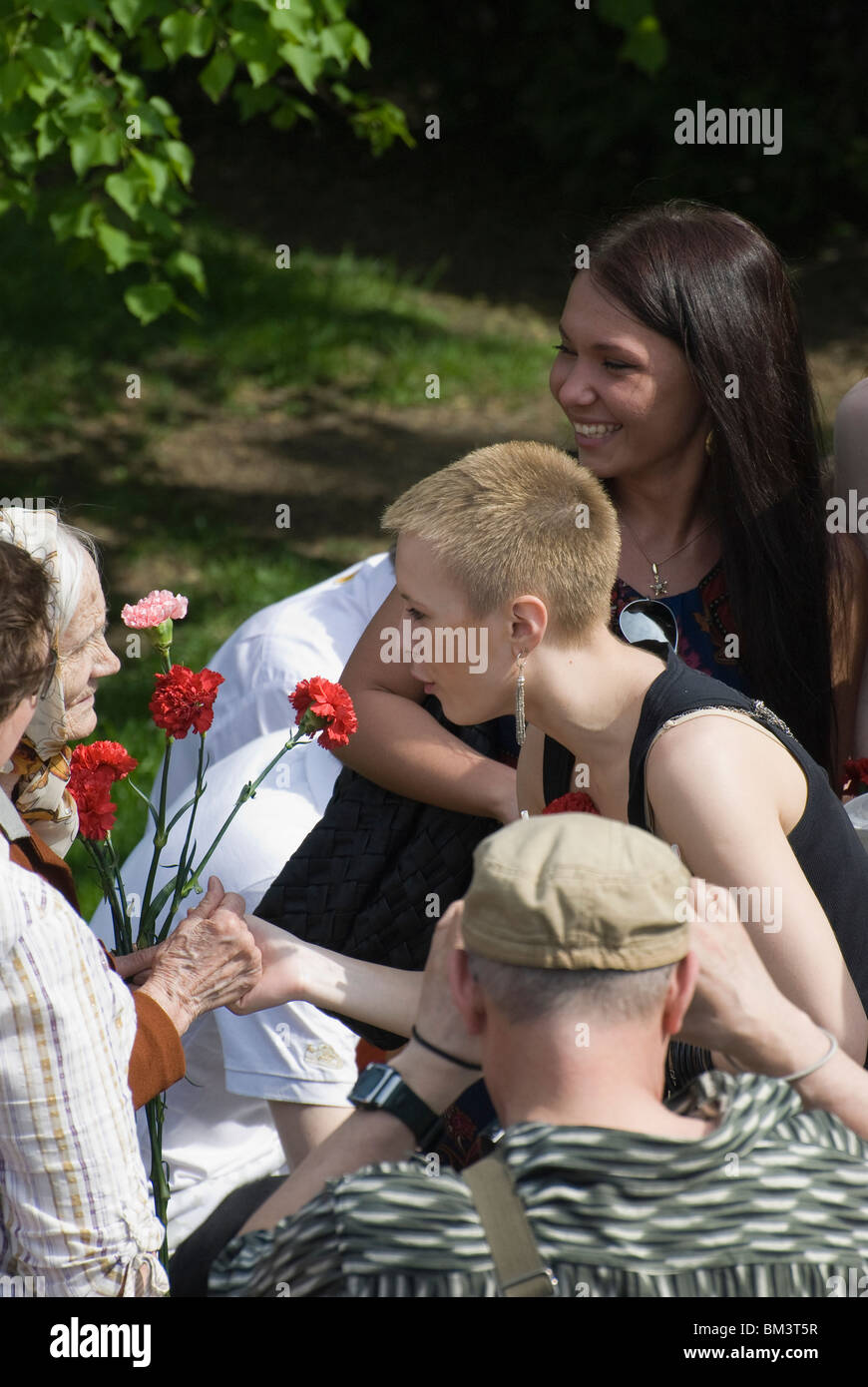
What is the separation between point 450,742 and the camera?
309 centimetres

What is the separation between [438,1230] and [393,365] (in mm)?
8290

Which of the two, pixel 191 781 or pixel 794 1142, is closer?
pixel 794 1142

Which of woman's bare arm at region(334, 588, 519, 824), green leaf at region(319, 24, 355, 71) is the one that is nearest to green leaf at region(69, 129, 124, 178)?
green leaf at region(319, 24, 355, 71)

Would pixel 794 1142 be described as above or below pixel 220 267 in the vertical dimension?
below

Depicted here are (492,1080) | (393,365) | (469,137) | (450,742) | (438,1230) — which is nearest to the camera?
(438,1230)

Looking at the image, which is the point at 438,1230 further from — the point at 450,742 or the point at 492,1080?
the point at 450,742

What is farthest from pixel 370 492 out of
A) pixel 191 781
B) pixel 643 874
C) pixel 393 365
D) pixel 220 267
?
pixel 643 874

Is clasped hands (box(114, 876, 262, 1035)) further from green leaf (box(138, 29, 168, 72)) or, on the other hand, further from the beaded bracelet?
green leaf (box(138, 29, 168, 72))

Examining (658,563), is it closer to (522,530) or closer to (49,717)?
(522,530)

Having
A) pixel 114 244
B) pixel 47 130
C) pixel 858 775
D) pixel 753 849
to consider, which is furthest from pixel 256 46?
pixel 753 849

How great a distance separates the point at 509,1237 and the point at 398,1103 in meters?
0.30

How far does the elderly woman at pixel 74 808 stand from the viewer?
7.22 feet

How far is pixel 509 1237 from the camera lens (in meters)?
1.58

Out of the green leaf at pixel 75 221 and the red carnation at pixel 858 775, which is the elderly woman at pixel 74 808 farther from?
the green leaf at pixel 75 221
